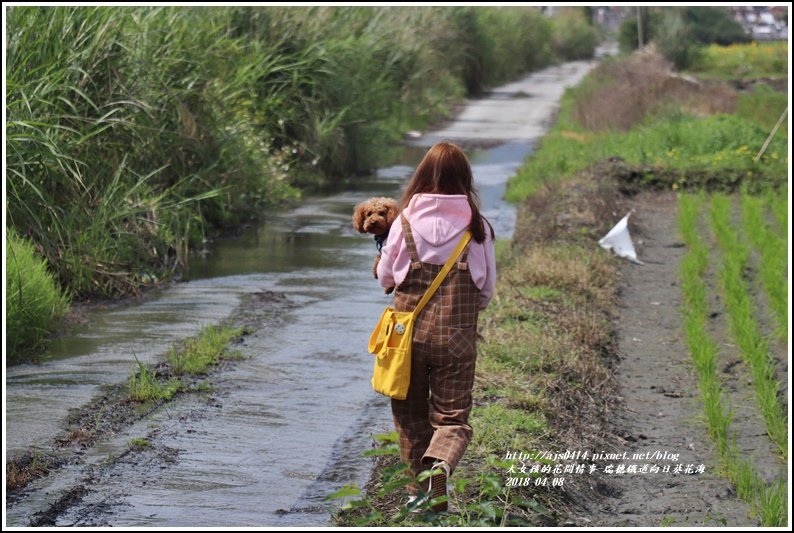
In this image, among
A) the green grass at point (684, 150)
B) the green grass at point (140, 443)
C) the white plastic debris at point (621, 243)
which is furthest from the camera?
the green grass at point (684, 150)

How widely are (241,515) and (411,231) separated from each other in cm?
162

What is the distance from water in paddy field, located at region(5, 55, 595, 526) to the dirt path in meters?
1.34

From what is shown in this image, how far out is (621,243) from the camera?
12.1 meters

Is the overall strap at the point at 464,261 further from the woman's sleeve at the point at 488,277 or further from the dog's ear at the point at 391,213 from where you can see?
the dog's ear at the point at 391,213

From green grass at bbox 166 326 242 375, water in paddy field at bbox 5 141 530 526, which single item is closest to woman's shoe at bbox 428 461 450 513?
water in paddy field at bbox 5 141 530 526

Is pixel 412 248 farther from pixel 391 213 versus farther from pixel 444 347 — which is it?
pixel 444 347

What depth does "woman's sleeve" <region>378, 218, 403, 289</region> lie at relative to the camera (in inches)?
195

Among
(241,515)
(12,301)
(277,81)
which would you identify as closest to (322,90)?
(277,81)

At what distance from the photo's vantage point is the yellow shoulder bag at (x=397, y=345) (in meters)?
4.82

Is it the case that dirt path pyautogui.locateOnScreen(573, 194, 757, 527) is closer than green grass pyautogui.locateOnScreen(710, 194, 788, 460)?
Yes

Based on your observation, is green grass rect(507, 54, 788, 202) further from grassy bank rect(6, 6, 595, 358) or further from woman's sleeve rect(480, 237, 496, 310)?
woman's sleeve rect(480, 237, 496, 310)

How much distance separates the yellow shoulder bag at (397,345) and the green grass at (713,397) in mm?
1599

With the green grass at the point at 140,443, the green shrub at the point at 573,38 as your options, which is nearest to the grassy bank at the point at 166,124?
the green grass at the point at 140,443

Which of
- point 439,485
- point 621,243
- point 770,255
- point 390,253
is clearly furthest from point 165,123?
point 439,485
